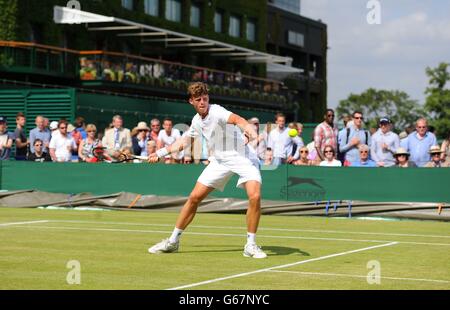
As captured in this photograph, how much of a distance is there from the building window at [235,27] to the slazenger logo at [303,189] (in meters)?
43.3

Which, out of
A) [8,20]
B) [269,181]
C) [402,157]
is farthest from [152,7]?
[402,157]

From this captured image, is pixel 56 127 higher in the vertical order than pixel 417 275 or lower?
higher

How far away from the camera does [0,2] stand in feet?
139

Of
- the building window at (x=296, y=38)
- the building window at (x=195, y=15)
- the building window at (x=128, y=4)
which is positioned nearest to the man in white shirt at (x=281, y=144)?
the building window at (x=128, y=4)

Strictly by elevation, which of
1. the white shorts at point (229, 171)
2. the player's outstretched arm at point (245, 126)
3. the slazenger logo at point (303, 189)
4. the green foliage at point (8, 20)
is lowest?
the slazenger logo at point (303, 189)

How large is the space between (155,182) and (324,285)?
1233 centimetres

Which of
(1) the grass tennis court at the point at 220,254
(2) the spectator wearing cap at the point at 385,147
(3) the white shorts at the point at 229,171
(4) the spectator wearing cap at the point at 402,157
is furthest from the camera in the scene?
(2) the spectator wearing cap at the point at 385,147

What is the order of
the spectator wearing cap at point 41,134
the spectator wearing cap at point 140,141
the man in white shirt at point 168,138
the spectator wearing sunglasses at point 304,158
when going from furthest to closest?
the spectator wearing cap at point 41,134, the spectator wearing cap at point 140,141, the man in white shirt at point 168,138, the spectator wearing sunglasses at point 304,158

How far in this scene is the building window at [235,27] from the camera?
206ft

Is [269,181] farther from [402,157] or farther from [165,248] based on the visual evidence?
[165,248]

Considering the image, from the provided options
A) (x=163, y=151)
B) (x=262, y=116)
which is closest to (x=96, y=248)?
(x=163, y=151)

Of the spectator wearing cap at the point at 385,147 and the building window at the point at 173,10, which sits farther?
the building window at the point at 173,10

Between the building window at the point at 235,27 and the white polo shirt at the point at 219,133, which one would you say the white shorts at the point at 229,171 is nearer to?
the white polo shirt at the point at 219,133
